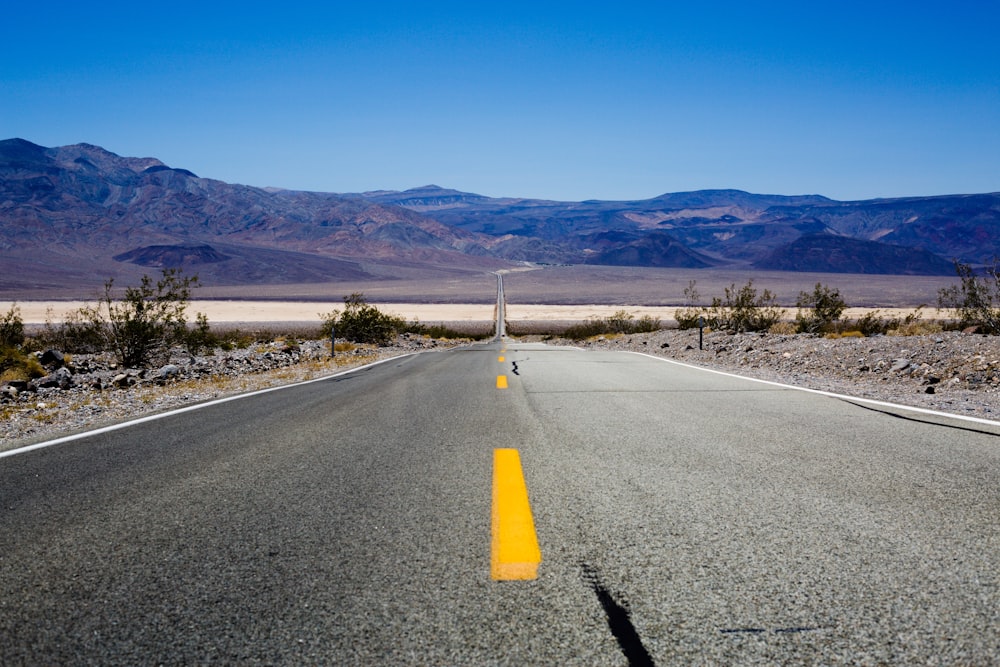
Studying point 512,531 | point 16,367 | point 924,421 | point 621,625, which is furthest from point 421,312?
point 621,625

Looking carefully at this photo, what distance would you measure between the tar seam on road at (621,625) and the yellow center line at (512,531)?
0.73ft

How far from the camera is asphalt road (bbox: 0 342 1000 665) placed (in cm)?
207

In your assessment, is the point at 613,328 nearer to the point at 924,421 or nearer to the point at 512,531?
the point at 924,421

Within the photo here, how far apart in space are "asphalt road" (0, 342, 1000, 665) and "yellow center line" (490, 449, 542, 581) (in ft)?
0.18

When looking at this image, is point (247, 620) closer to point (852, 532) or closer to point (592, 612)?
point (592, 612)

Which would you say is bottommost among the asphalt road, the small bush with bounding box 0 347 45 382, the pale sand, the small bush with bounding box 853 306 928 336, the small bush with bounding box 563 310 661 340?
the pale sand

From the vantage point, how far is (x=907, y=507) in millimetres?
3281

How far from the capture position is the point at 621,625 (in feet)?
7.03

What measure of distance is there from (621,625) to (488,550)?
0.75 metres

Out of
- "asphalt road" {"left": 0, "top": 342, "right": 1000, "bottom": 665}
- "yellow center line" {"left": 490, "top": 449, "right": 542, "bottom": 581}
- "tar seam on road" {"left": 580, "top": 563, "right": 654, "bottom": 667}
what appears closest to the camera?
"tar seam on road" {"left": 580, "top": 563, "right": 654, "bottom": 667}

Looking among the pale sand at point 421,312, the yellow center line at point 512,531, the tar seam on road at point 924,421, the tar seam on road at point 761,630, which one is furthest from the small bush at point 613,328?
the tar seam on road at point 761,630

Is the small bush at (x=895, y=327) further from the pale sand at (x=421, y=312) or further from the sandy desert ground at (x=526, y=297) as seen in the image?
the sandy desert ground at (x=526, y=297)

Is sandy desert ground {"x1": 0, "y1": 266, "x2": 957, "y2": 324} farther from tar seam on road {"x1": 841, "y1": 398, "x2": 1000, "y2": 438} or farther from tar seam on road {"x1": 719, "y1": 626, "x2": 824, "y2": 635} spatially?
tar seam on road {"x1": 719, "y1": 626, "x2": 824, "y2": 635}

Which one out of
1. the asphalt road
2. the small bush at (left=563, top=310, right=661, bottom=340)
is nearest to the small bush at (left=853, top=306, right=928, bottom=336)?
the asphalt road
